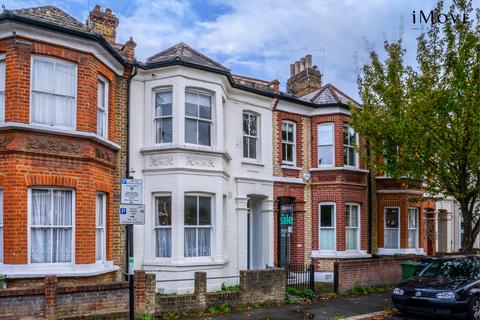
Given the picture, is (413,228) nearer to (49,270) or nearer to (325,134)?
(325,134)

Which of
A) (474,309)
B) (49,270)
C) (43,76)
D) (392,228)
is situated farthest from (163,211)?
(392,228)

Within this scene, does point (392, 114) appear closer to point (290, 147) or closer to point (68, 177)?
point (290, 147)

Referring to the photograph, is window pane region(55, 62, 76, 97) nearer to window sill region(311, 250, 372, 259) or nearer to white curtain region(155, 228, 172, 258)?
white curtain region(155, 228, 172, 258)

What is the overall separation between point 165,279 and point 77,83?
5.91 m

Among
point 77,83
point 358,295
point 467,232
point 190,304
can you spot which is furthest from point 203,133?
point 467,232

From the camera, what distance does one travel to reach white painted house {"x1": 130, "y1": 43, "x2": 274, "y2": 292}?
14.3 m

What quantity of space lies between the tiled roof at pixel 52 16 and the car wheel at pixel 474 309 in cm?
1132

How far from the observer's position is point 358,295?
50.7ft

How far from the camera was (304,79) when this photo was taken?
23375 mm

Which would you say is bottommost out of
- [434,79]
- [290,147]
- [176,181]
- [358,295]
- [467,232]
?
[358,295]

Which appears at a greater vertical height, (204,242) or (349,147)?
(349,147)

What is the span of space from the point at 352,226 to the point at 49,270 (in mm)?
11983

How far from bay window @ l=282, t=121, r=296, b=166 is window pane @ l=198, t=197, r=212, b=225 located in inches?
183

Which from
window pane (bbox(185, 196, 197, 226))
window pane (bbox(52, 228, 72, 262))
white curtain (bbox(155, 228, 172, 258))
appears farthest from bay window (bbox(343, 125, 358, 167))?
window pane (bbox(52, 228, 72, 262))
